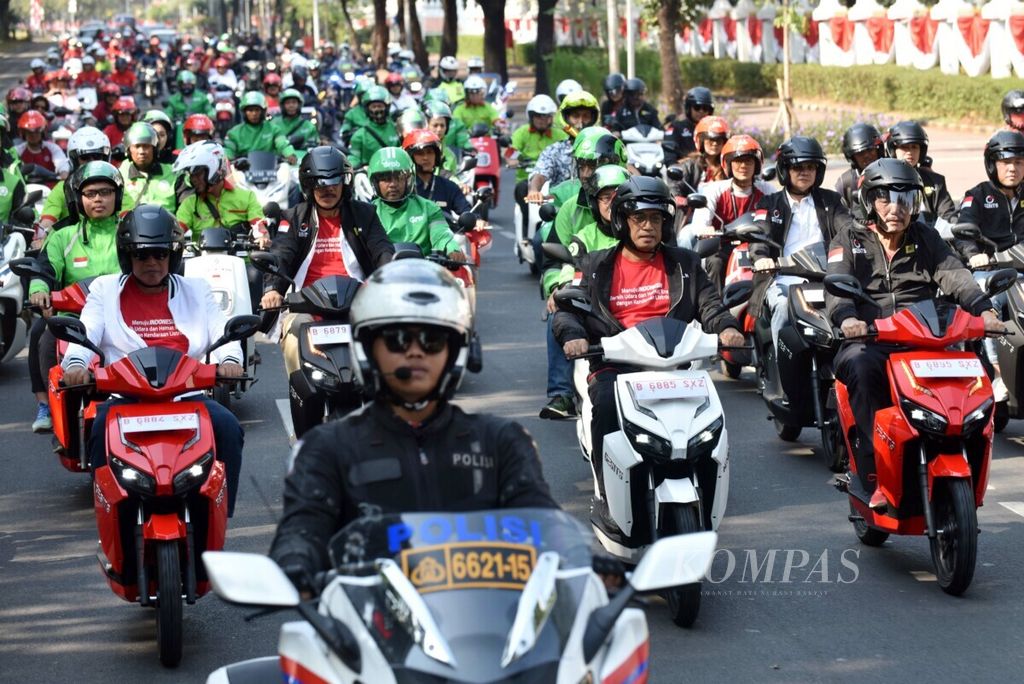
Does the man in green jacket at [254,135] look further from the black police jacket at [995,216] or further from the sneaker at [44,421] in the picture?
the black police jacket at [995,216]

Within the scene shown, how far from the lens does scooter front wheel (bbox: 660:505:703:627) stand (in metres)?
7.55

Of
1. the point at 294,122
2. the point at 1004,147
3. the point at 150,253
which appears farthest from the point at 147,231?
the point at 294,122

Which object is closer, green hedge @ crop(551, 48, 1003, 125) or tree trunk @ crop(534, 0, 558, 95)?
green hedge @ crop(551, 48, 1003, 125)

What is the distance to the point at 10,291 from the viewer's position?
14320 mm

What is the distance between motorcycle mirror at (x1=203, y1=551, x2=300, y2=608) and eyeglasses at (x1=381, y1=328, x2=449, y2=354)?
0.87 m

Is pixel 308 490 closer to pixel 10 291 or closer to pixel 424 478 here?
pixel 424 478

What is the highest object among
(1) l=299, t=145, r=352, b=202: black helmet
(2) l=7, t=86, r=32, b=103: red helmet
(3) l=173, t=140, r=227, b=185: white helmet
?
(2) l=7, t=86, r=32, b=103: red helmet

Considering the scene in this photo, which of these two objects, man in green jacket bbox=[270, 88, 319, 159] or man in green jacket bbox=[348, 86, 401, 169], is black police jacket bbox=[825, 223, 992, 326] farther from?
man in green jacket bbox=[270, 88, 319, 159]

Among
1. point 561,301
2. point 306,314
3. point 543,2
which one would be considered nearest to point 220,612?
point 561,301

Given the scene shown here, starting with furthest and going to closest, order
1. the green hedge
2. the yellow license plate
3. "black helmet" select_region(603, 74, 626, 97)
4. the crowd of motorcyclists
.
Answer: the green hedge, "black helmet" select_region(603, 74, 626, 97), the crowd of motorcyclists, the yellow license plate

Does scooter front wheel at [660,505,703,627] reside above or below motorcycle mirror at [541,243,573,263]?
below

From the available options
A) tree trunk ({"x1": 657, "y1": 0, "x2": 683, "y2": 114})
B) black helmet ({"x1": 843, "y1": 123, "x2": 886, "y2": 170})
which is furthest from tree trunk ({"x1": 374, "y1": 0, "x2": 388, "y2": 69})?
black helmet ({"x1": 843, "y1": 123, "x2": 886, "y2": 170})

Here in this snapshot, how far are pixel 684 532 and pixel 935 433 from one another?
112 cm

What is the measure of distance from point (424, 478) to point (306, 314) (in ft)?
17.8
